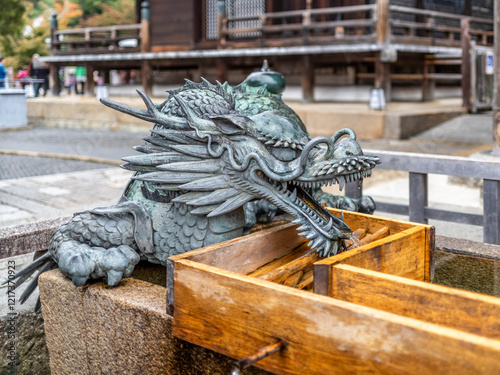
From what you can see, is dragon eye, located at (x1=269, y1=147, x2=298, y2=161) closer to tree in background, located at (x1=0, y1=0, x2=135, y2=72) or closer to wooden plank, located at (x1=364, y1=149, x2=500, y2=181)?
wooden plank, located at (x1=364, y1=149, x2=500, y2=181)

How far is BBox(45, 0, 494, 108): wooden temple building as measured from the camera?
1193cm

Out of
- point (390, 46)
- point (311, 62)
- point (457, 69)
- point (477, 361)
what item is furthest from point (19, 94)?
point (477, 361)

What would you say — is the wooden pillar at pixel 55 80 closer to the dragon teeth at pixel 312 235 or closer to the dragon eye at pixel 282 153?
the dragon eye at pixel 282 153

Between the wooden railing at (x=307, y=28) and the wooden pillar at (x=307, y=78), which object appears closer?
the wooden railing at (x=307, y=28)

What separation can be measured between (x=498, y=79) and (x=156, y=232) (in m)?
5.50

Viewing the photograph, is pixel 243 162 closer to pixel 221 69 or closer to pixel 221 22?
pixel 221 22

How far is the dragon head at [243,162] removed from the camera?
6.45 ft

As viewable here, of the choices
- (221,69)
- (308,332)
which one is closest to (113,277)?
(308,332)

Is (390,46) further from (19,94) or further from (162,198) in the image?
(162,198)

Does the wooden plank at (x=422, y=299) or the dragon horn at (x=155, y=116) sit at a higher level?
the dragon horn at (x=155, y=116)

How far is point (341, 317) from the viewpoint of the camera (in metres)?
1.40

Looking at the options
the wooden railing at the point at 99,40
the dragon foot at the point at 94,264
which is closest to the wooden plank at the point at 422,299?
the dragon foot at the point at 94,264

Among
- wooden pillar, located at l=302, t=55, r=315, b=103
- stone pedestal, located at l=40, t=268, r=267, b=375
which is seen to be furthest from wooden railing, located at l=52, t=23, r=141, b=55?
stone pedestal, located at l=40, t=268, r=267, b=375

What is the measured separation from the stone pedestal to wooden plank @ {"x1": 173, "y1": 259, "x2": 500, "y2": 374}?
0.33 feet
